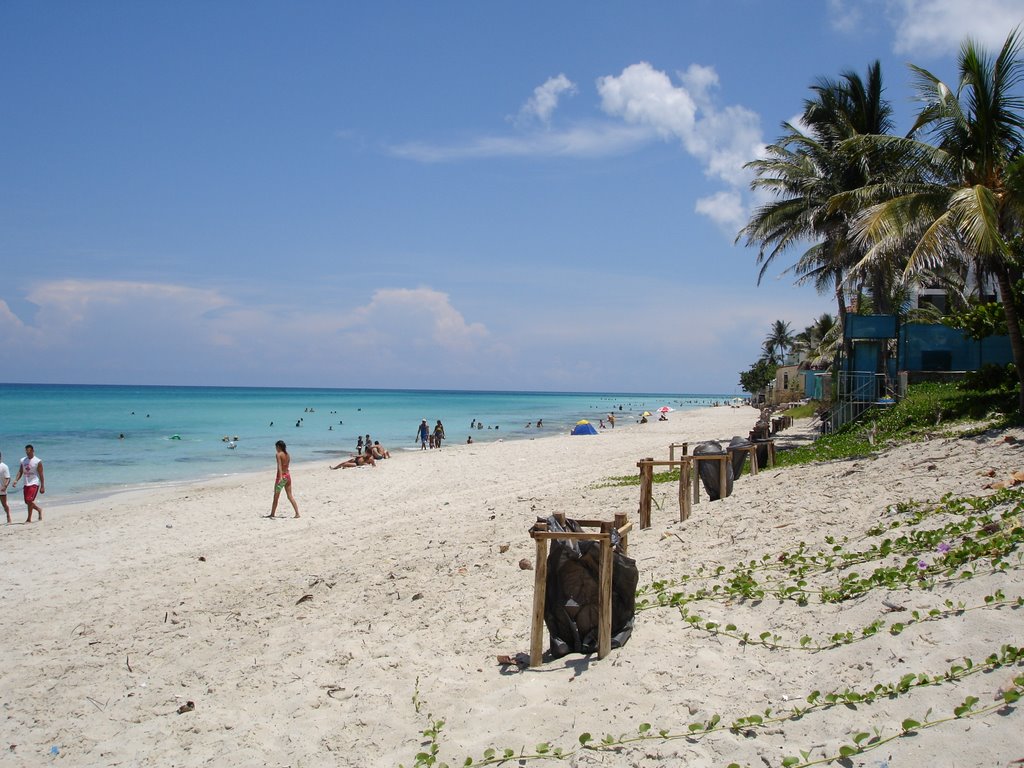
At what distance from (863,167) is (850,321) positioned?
4.78 meters

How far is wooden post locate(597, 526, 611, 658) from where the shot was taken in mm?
5566

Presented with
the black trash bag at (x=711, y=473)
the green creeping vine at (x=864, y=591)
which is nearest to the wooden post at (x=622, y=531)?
the green creeping vine at (x=864, y=591)

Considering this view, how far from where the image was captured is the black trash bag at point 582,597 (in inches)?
229

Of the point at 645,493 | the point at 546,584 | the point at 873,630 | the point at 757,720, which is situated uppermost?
the point at 645,493

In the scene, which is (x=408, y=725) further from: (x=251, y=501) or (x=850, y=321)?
(x=850, y=321)

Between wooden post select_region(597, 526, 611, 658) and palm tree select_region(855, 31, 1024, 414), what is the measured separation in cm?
867

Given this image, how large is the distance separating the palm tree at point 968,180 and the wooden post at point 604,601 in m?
8.67

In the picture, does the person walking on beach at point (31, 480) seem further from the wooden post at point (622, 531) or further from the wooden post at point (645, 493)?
the wooden post at point (622, 531)

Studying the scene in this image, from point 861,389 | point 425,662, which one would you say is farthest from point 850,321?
point 425,662

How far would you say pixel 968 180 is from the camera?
1320 centimetres

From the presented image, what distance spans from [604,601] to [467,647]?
1.48 meters

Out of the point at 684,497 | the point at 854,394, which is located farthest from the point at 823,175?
the point at 684,497

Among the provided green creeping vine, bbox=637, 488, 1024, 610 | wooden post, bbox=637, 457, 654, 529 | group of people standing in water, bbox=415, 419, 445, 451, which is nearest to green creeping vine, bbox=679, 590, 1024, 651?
green creeping vine, bbox=637, 488, 1024, 610

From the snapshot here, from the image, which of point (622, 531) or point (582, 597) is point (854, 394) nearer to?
point (622, 531)
